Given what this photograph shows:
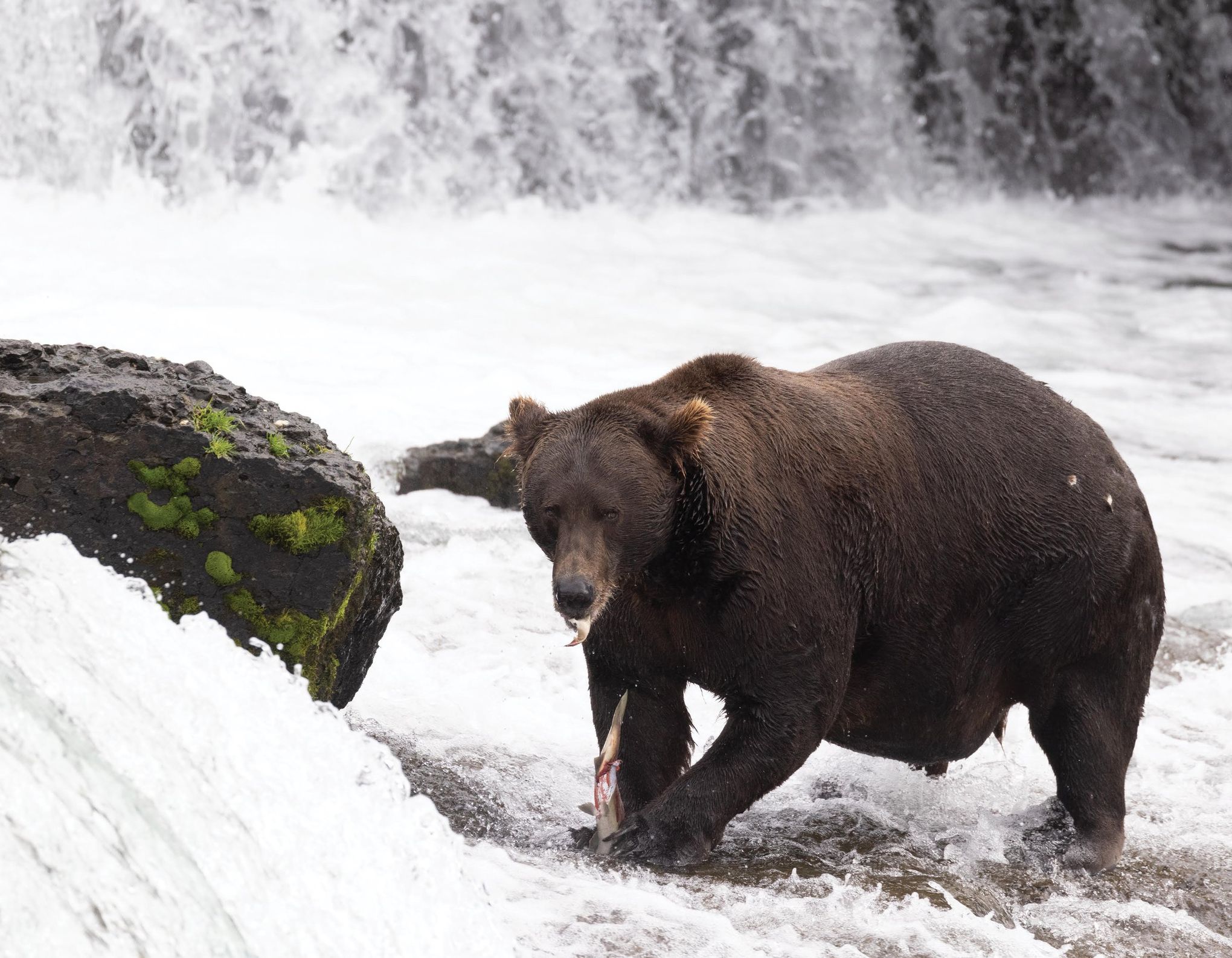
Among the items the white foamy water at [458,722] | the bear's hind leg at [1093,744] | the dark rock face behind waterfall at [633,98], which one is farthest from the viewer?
the dark rock face behind waterfall at [633,98]

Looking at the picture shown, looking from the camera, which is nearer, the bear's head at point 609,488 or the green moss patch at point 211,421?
the bear's head at point 609,488

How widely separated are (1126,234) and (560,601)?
65.5ft

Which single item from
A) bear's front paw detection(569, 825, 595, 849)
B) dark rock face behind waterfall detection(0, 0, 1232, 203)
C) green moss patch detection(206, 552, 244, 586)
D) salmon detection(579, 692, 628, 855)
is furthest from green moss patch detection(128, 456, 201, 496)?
dark rock face behind waterfall detection(0, 0, 1232, 203)

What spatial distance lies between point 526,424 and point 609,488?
1.75 feet

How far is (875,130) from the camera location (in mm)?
23672

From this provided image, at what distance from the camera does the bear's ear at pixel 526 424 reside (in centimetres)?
544

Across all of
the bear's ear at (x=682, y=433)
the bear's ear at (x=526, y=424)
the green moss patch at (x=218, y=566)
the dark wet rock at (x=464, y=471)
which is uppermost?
the bear's ear at (x=682, y=433)

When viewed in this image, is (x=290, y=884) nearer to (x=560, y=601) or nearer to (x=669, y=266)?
(x=560, y=601)

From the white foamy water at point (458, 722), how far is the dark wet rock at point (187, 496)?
17 centimetres

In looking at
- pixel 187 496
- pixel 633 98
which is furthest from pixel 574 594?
pixel 633 98

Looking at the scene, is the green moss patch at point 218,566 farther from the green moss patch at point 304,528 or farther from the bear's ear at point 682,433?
the bear's ear at point 682,433

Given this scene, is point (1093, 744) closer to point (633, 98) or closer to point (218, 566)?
point (218, 566)

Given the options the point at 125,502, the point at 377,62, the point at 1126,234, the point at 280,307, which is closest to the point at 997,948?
the point at 125,502

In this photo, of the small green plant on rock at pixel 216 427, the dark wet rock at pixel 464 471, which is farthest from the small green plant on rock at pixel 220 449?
the dark wet rock at pixel 464 471
